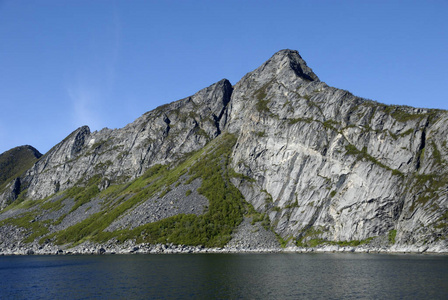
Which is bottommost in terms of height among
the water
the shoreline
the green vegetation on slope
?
the shoreline

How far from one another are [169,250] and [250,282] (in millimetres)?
73059

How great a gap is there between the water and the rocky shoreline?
23418 millimetres

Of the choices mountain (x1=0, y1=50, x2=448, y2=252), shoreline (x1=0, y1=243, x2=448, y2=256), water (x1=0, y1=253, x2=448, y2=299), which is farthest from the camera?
mountain (x1=0, y1=50, x2=448, y2=252)

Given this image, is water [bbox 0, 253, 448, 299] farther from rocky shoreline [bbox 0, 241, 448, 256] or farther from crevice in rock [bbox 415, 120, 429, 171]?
crevice in rock [bbox 415, 120, 429, 171]

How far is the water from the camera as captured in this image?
47.0 m

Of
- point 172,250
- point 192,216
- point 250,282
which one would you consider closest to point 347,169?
point 192,216

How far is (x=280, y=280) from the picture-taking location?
187 ft

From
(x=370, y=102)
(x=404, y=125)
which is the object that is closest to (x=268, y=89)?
(x=370, y=102)

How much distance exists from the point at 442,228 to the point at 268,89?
122929mm

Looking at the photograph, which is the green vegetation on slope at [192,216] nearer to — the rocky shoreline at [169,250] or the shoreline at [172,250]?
the rocky shoreline at [169,250]

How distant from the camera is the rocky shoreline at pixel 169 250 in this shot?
9638 cm

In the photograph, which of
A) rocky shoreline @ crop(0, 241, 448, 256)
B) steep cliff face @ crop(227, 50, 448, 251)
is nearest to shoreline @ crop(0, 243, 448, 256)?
rocky shoreline @ crop(0, 241, 448, 256)

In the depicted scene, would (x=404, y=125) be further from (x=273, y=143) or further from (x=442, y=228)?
(x=273, y=143)

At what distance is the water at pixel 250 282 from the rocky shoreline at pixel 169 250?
76.8 feet
